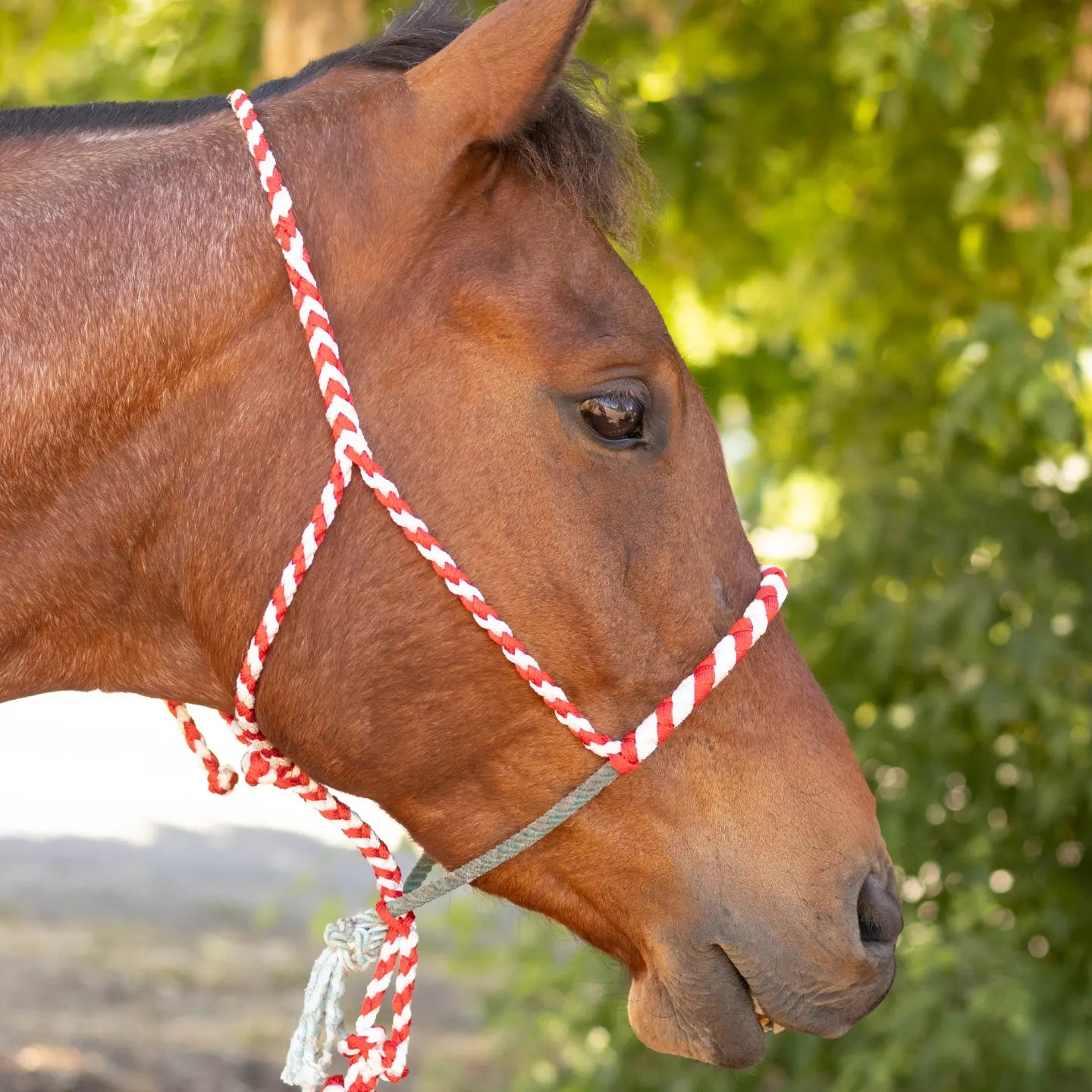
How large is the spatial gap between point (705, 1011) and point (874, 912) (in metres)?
0.27

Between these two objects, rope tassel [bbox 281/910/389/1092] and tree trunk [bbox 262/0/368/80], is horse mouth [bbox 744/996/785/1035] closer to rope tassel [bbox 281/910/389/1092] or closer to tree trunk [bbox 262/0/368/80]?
rope tassel [bbox 281/910/389/1092]

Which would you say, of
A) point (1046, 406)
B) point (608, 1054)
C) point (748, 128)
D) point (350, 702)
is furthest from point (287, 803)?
point (350, 702)

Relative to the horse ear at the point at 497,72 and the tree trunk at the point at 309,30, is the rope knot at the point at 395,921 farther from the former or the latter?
the tree trunk at the point at 309,30

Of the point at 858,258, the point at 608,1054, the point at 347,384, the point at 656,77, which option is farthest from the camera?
the point at 656,77

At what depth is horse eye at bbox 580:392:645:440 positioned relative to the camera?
1.78 m

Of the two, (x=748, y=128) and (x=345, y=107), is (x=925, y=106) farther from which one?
(x=345, y=107)

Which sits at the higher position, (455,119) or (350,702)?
(455,119)

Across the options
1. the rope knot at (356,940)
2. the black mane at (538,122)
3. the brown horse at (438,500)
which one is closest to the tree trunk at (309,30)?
the black mane at (538,122)

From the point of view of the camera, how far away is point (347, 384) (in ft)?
5.69

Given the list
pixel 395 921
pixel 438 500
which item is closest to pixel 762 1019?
pixel 395 921

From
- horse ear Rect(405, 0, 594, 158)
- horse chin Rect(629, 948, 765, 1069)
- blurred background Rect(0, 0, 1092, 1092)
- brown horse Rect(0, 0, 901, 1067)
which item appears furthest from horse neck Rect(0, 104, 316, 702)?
blurred background Rect(0, 0, 1092, 1092)

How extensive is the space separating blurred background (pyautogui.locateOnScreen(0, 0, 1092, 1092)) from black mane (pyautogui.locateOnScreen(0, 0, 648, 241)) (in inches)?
57.6

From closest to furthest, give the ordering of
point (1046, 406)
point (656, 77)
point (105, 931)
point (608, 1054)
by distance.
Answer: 1. point (1046, 406)
2. point (608, 1054)
3. point (656, 77)
4. point (105, 931)

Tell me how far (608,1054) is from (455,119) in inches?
126
